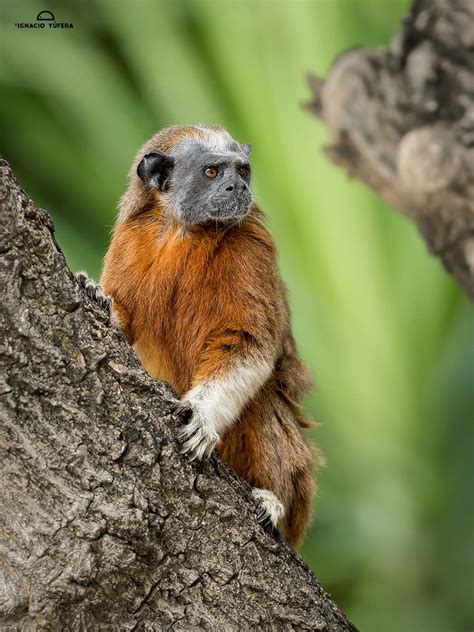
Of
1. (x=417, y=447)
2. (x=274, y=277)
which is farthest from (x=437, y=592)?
(x=274, y=277)

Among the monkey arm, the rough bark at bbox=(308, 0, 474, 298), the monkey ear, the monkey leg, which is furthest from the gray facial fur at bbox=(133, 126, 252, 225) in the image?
the rough bark at bbox=(308, 0, 474, 298)

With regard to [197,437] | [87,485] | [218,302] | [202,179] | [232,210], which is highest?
[202,179]

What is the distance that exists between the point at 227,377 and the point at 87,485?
2.66 ft

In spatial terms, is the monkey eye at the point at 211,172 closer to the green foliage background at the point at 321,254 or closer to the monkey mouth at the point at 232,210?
the monkey mouth at the point at 232,210

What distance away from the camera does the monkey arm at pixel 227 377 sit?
2.54m

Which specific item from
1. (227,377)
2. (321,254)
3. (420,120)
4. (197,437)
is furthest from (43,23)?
(197,437)

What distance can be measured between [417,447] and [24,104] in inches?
116

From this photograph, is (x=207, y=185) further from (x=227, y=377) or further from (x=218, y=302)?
(x=227, y=377)

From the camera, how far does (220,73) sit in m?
4.79

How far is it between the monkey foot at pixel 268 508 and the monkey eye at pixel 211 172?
1.13 m

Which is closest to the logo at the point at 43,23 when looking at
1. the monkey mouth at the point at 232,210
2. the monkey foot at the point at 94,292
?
the monkey mouth at the point at 232,210

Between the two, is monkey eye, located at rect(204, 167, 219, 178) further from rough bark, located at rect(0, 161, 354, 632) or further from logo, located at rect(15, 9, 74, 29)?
logo, located at rect(15, 9, 74, 29)

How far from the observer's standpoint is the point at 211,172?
3012 millimetres

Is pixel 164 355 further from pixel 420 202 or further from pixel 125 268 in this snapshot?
pixel 420 202
